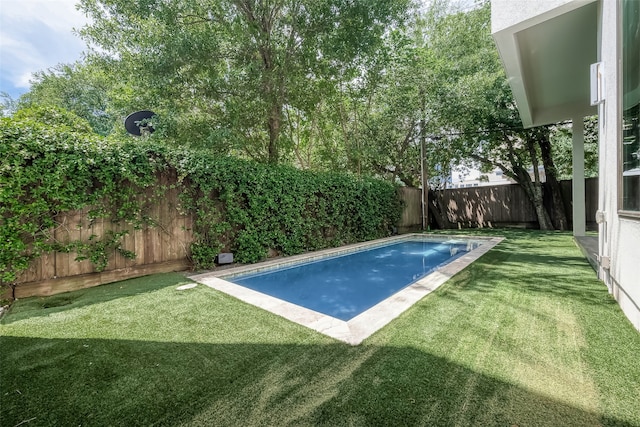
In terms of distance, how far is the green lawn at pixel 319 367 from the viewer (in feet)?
4.88

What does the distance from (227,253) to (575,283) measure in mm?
5601

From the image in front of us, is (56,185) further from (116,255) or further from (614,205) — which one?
(614,205)

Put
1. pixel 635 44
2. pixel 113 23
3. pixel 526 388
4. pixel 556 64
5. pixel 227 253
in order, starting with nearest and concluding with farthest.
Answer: pixel 526 388
pixel 635 44
pixel 556 64
pixel 227 253
pixel 113 23

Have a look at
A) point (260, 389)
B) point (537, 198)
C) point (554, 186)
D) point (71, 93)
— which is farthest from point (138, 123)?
point (71, 93)

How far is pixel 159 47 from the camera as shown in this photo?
582 centimetres

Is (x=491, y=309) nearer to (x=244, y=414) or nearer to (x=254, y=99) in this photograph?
(x=244, y=414)

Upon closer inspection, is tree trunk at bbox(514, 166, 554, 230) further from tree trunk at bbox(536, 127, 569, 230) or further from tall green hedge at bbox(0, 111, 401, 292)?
tall green hedge at bbox(0, 111, 401, 292)

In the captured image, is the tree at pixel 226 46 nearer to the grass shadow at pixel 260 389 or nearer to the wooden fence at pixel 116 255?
the wooden fence at pixel 116 255

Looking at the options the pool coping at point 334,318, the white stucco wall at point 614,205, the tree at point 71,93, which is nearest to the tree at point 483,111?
the pool coping at point 334,318

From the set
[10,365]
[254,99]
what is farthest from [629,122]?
[254,99]

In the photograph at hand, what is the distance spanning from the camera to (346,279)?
5.31m

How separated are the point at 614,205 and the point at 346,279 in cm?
377

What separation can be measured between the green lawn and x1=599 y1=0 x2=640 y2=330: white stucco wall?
250mm

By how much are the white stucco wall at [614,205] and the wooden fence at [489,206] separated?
8.08 meters
